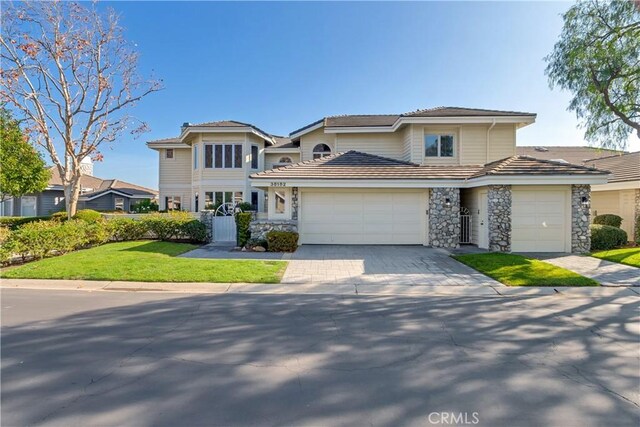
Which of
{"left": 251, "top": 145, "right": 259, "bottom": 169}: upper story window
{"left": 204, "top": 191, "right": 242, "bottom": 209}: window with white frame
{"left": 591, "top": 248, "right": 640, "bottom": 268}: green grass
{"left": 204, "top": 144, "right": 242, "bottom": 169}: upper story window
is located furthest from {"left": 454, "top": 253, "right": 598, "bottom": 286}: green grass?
{"left": 204, "top": 144, "right": 242, "bottom": 169}: upper story window

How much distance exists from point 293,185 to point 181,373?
11094 millimetres

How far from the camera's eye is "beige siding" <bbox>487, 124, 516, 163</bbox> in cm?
1777

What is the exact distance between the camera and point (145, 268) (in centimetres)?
973

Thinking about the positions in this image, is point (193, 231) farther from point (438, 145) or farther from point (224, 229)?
point (438, 145)

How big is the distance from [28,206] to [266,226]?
28.3 meters

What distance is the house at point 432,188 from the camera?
43.0ft

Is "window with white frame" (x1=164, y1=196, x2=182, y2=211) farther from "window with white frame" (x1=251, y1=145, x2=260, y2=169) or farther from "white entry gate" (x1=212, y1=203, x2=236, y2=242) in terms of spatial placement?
"white entry gate" (x1=212, y1=203, x2=236, y2=242)

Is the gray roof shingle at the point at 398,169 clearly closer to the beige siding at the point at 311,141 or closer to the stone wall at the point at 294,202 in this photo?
the stone wall at the point at 294,202

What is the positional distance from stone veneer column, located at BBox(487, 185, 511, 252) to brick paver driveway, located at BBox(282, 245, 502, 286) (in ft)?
6.85

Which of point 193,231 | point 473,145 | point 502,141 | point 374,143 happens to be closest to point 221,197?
→ point 193,231

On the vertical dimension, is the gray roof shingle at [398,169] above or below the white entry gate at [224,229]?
above

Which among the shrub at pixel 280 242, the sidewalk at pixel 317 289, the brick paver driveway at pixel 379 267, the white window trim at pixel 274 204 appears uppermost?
the white window trim at pixel 274 204

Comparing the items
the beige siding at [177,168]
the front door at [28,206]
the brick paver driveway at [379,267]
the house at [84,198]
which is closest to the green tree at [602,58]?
the brick paver driveway at [379,267]

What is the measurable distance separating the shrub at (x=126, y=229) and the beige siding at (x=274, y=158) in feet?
33.1
